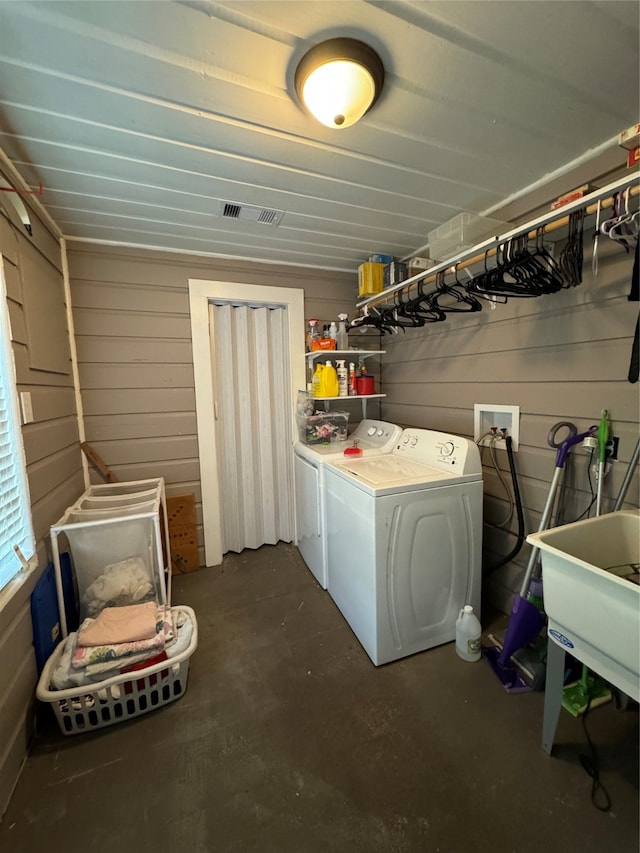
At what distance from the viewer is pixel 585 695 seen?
1.36m

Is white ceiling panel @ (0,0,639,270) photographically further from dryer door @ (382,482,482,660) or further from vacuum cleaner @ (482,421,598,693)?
dryer door @ (382,482,482,660)

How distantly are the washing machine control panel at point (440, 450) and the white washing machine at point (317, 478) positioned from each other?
0.15 metres

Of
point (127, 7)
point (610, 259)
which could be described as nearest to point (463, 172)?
point (610, 259)

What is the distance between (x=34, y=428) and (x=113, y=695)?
1193 millimetres

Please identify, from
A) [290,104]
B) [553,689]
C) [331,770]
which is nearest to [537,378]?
[553,689]

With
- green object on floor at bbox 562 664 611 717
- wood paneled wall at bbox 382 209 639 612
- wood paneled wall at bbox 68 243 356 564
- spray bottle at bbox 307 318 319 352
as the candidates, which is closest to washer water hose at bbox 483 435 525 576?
wood paneled wall at bbox 382 209 639 612

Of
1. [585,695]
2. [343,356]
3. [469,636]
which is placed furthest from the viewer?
[343,356]

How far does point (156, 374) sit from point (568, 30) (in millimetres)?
2428

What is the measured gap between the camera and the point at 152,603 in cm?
160

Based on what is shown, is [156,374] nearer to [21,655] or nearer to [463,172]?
[21,655]

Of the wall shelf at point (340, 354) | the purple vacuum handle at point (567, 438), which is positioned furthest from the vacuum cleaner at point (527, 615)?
the wall shelf at point (340, 354)

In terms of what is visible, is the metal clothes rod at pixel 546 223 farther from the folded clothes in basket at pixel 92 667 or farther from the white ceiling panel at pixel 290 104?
the folded clothes in basket at pixel 92 667

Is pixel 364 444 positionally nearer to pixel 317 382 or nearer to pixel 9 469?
pixel 317 382

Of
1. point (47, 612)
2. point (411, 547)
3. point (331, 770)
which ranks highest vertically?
point (411, 547)
